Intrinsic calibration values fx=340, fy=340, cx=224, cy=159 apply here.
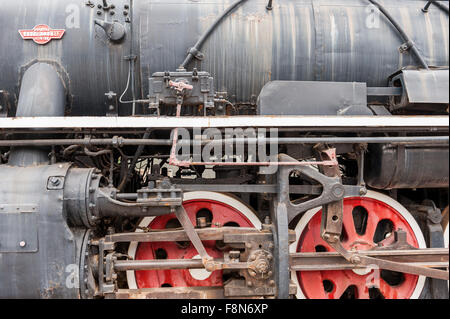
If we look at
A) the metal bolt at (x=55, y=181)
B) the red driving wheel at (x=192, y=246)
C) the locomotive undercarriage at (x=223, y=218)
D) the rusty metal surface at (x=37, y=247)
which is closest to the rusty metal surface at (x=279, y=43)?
the locomotive undercarriage at (x=223, y=218)

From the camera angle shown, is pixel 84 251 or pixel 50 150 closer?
pixel 84 251

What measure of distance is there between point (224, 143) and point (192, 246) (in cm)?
88

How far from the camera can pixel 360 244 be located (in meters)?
2.51

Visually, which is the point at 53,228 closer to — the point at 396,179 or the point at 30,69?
the point at 30,69

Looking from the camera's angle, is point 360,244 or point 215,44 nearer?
point 215,44

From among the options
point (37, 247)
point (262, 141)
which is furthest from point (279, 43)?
point (37, 247)

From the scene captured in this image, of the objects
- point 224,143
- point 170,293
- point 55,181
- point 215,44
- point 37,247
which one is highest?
point 215,44

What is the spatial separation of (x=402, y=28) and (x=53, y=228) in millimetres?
2668

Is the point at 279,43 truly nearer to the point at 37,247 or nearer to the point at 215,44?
the point at 215,44

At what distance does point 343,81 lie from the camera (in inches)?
96.4

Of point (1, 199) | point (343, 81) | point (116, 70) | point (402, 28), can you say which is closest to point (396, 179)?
point (343, 81)

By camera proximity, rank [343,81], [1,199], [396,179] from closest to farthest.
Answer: [1,199] < [396,179] < [343,81]


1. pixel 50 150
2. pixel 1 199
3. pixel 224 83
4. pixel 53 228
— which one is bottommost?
pixel 53 228

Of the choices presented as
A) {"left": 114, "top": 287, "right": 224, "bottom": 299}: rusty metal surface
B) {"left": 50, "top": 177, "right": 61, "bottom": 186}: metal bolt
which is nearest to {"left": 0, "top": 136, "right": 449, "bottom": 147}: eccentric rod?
{"left": 50, "top": 177, "right": 61, "bottom": 186}: metal bolt
